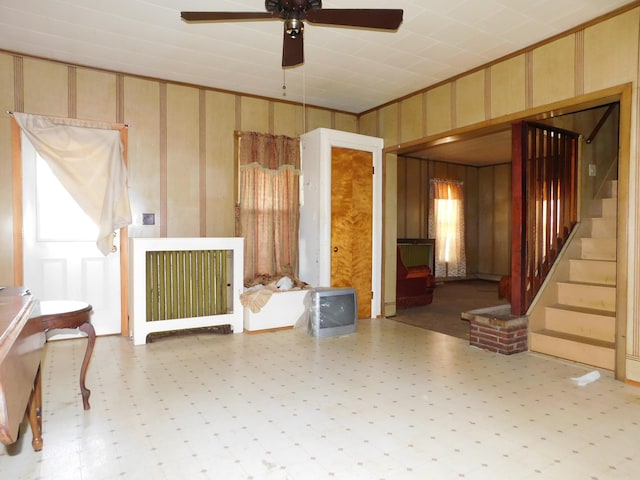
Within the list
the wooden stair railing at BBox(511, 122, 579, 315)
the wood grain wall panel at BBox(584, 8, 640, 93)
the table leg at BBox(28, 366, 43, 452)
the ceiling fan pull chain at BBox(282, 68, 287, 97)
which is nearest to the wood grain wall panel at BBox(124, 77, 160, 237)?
the ceiling fan pull chain at BBox(282, 68, 287, 97)

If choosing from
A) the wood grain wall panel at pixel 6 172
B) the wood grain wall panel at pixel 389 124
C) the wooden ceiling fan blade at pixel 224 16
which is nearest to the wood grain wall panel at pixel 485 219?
the wood grain wall panel at pixel 389 124

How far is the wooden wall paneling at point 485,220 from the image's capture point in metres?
9.59

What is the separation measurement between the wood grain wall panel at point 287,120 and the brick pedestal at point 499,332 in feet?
10.7

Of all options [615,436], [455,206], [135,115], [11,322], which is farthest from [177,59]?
[455,206]

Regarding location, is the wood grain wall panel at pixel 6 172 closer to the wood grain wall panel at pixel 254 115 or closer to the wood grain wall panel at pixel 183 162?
the wood grain wall panel at pixel 183 162

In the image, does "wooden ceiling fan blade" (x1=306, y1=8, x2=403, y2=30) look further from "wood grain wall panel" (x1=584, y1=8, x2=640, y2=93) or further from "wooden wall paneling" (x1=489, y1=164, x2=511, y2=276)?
"wooden wall paneling" (x1=489, y1=164, x2=511, y2=276)

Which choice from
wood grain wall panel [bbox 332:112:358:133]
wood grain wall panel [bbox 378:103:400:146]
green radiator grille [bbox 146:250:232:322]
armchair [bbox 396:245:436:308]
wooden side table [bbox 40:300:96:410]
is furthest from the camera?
armchair [bbox 396:245:436:308]

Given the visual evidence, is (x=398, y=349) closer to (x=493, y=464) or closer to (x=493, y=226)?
(x=493, y=464)

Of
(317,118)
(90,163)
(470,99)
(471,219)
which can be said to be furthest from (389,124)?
(471,219)

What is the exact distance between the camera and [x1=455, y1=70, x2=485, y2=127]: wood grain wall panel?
4.18 meters

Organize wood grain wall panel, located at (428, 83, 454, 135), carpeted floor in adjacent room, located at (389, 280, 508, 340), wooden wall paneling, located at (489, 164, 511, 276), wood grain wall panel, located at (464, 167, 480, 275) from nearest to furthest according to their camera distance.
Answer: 1. wood grain wall panel, located at (428, 83, 454, 135)
2. carpeted floor in adjacent room, located at (389, 280, 508, 340)
3. wooden wall paneling, located at (489, 164, 511, 276)
4. wood grain wall panel, located at (464, 167, 480, 275)

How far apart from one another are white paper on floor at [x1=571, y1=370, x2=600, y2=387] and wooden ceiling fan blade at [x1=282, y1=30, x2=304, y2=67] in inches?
A: 126

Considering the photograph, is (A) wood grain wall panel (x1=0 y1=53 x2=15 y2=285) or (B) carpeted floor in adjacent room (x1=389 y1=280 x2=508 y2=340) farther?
(B) carpeted floor in adjacent room (x1=389 y1=280 x2=508 y2=340)

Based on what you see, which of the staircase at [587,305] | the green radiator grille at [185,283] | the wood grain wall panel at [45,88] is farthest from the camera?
the green radiator grille at [185,283]
